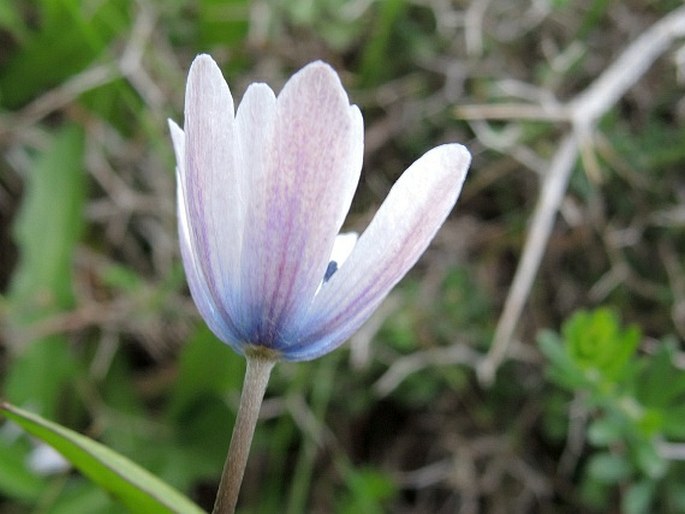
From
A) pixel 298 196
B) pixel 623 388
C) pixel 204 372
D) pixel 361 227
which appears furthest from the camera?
pixel 361 227

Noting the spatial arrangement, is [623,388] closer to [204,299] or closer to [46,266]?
[204,299]

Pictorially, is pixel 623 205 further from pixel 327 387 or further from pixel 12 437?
pixel 12 437

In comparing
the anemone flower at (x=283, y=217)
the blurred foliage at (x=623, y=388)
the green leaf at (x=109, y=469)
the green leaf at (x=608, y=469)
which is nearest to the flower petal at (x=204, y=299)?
the anemone flower at (x=283, y=217)

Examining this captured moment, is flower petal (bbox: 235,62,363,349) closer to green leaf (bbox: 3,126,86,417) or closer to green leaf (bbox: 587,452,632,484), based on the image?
green leaf (bbox: 587,452,632,484)

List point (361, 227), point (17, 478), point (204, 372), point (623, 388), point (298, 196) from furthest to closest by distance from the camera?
point (361, 227)
point (204, 372)
point (17, 478)
point (623, 388)
point (298, 196)

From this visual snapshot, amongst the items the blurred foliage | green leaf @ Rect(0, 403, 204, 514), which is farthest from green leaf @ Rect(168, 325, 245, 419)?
green leaf @ Rect(0, 403, 204, 514)

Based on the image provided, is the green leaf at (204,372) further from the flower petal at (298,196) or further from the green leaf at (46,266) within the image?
the flower petal at (298,196)

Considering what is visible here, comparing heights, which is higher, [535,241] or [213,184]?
[213,184]

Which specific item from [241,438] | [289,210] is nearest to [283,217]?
[289,210]
